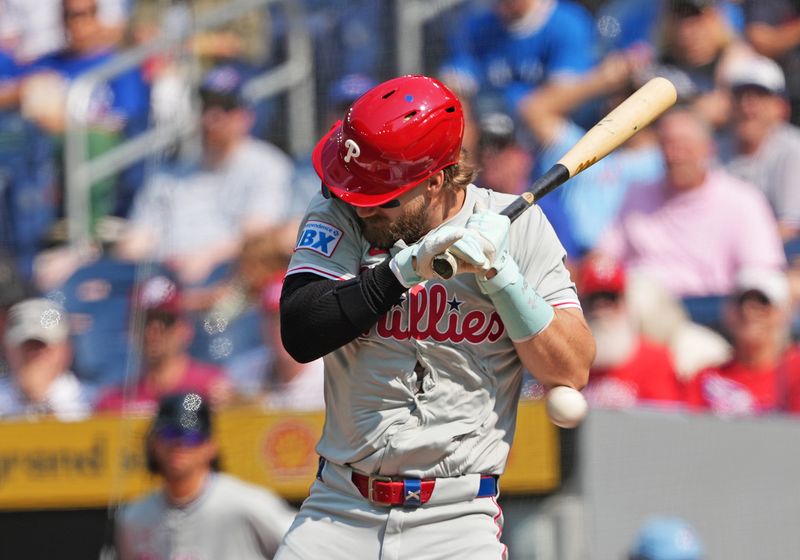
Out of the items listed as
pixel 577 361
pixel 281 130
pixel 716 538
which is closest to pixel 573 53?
pixel 281 130

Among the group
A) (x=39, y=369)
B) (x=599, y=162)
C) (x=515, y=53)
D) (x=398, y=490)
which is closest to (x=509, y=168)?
(x=599, y=162)

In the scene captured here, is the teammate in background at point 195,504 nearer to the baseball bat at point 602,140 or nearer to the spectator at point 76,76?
the baseball bat at point 602,140

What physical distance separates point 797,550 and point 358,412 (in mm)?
2756

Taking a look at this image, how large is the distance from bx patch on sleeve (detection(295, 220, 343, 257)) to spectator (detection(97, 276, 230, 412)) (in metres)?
2.82

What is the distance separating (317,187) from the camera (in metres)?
5.91

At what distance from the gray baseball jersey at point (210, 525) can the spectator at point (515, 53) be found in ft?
→ 6.34

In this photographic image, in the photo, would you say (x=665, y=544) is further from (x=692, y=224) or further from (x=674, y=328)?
(x=692, y=224)

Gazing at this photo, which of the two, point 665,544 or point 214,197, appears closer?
point 665,544

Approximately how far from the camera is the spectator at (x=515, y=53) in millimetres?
5703

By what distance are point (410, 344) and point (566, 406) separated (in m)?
0.33

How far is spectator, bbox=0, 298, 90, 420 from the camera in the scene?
5531 mm

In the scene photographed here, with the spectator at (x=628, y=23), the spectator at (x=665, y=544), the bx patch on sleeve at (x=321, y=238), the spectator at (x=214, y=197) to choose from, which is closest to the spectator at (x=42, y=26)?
the spectator at (x=214, y=197)

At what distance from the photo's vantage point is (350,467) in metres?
2.54

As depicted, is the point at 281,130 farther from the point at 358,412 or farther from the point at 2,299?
the point at 358,412
